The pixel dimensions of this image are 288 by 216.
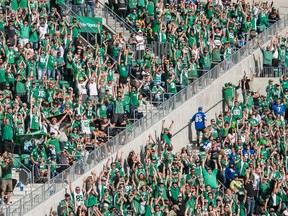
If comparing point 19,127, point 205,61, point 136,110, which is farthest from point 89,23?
point 19,127

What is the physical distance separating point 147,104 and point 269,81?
16.4 ft

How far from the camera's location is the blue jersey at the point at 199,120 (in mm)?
53625

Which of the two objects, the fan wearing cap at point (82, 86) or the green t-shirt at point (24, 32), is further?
the green t-shirt at point (24, 32)

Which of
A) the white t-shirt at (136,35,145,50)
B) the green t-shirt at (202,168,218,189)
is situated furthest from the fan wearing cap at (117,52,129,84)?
the green t-shirt at (202,168,218,189)

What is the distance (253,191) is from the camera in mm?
50562

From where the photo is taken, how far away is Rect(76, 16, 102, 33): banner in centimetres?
5603

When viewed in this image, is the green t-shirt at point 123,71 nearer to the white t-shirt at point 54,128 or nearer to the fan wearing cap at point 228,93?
the fan wearing cap at point 228,93

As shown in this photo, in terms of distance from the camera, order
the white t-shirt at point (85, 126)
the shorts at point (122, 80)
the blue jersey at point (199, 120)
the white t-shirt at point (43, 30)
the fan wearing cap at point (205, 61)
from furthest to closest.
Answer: the fan wearing cap at point (205, 61) → the shorts at point (122, 80) → the blue jersey at point (199, 120) → the white t-shirt at point (43, 30) → the white t-shirt at point (85, 126)

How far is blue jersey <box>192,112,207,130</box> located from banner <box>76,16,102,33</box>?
4.72m

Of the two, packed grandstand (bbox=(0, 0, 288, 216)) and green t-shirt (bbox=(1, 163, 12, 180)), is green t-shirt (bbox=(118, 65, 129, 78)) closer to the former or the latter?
packed grandstand (bbox=(0, 0, 288, 216))

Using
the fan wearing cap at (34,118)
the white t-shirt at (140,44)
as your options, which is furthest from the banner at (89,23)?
the fan wearing cap at (34,118)

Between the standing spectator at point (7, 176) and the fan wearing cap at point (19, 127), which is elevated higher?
the fan wearing cap at point (19, 127)

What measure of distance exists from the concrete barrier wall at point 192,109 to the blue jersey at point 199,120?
0.57 meters

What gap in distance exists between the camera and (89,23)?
56.7 m
